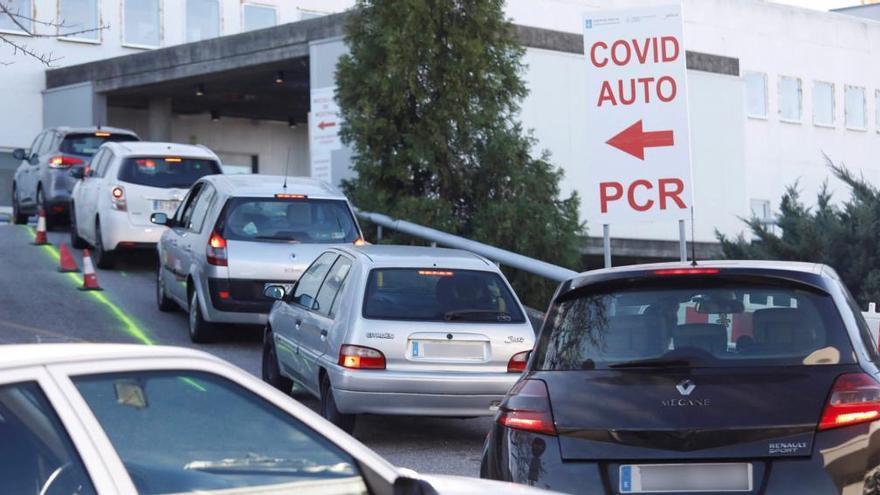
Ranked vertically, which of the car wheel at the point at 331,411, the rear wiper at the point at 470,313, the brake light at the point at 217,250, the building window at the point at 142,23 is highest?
the building window at the point at 142,23

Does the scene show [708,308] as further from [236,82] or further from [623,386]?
[236,82]

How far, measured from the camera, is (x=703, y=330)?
263 inches

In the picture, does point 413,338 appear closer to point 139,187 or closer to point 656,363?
point 656,363

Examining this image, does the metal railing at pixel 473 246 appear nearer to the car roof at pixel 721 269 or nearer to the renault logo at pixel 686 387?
the car roof at pixel 721 269

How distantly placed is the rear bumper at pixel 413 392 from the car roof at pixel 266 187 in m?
5.38

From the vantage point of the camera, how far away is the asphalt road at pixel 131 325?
1112 cm

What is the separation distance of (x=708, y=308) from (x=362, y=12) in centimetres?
1366

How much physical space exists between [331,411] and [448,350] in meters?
0.97

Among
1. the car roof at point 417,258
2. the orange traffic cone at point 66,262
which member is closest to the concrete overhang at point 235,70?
the orange traffic cone at point 66,262

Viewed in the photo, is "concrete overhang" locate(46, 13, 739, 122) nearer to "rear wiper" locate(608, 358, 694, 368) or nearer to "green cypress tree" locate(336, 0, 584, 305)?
"green cypress tree" locate(336, 0, 584, 305)

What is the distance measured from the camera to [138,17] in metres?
41.5

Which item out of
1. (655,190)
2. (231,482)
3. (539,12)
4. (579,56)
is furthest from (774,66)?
(231,482)

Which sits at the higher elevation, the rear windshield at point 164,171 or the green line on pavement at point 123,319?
the rear windshield at point 164,171

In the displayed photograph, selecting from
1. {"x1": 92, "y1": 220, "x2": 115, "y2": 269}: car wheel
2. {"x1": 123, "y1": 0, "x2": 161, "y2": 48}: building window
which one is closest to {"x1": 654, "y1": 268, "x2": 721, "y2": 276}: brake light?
{"x1": 92, "y1": 220, "x2": 115, "y2": 269}: car wheel
